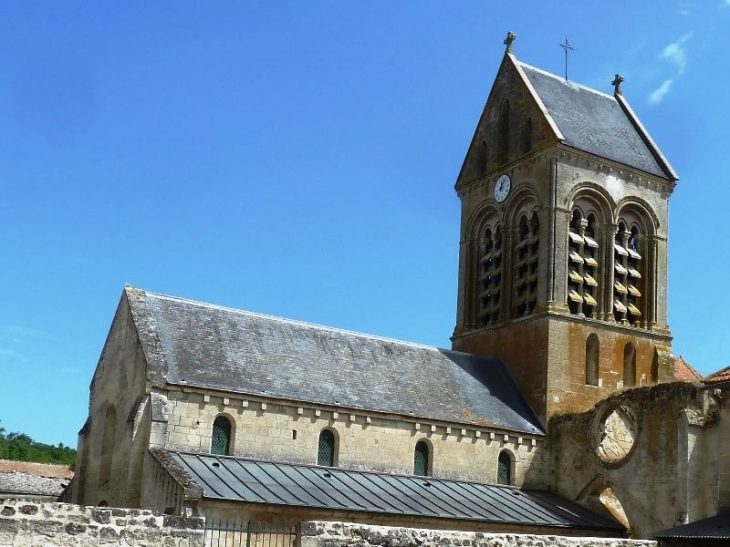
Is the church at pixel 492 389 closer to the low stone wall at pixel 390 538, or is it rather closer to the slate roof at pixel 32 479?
the low stone wall at pixel 390 538

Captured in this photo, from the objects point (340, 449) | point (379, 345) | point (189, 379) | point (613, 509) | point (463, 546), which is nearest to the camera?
point (463, 546)

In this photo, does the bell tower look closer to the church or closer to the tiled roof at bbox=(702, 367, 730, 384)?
the church

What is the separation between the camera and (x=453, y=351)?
32.3 meters

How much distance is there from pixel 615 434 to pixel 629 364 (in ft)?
11.0

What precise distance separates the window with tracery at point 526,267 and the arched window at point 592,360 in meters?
2.03

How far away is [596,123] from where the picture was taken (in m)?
35.0

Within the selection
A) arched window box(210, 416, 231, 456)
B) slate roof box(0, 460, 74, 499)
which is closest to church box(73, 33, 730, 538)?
arched window box(210, 416, 231, 456)

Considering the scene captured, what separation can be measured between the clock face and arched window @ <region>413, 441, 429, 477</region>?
10.1 meters

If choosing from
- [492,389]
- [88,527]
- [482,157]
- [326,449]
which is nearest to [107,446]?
[326,449]

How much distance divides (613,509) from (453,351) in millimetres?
6997

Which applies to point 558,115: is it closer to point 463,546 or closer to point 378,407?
point 378,407

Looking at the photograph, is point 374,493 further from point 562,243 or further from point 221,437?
point 562,243

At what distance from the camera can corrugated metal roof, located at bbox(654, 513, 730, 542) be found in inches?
849

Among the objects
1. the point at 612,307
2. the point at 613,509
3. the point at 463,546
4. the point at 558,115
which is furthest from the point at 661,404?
the point at 463,546
